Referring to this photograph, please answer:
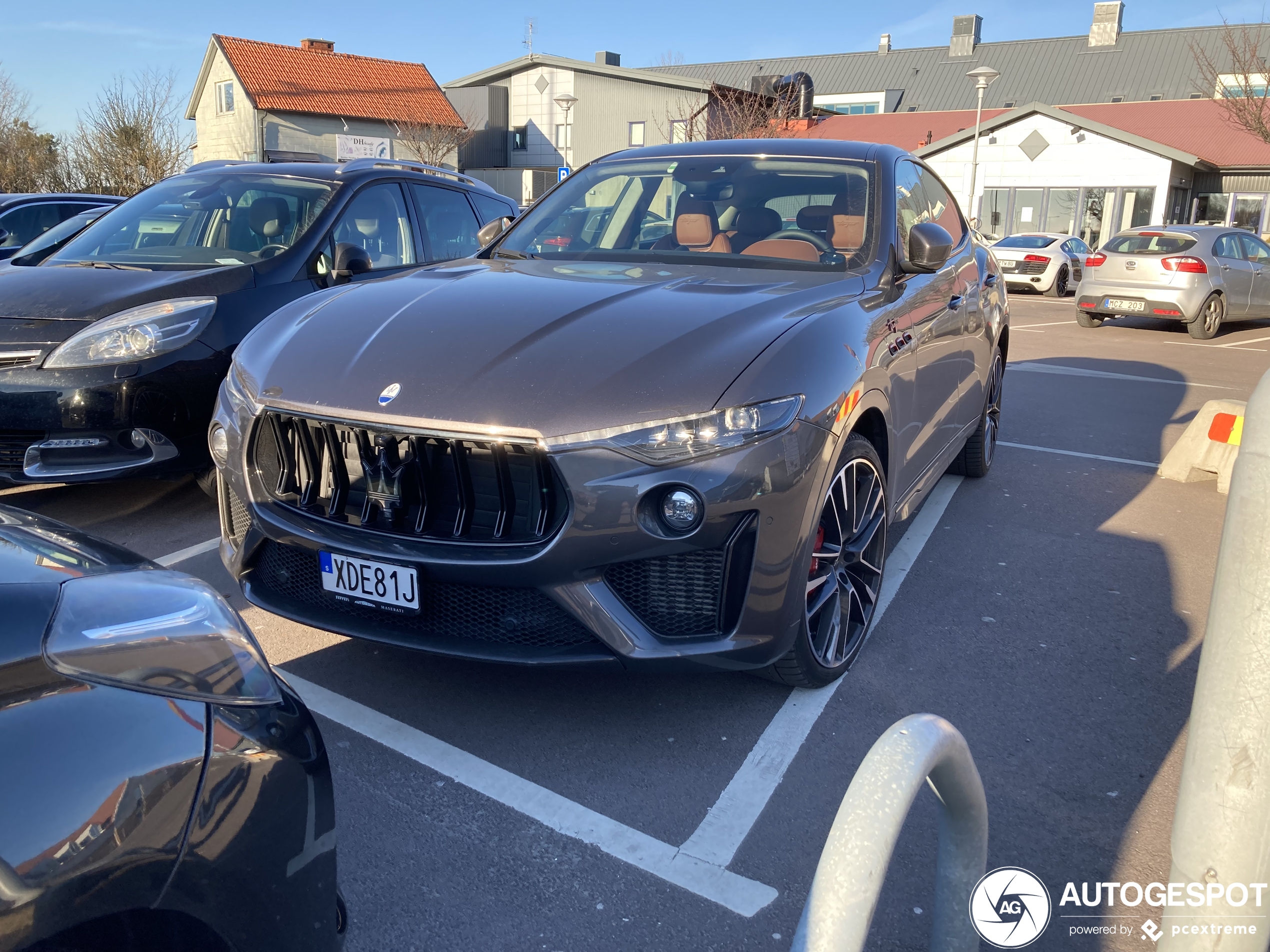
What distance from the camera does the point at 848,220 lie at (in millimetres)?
4008

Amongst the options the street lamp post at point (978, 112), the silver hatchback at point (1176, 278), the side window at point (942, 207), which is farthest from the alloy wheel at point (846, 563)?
the street lamp post at point (978, 112)

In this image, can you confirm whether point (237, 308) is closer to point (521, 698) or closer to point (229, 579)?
point (229, 579)

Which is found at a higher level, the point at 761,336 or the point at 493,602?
the point at 761,336

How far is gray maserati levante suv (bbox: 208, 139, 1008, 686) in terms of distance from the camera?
2625 mm

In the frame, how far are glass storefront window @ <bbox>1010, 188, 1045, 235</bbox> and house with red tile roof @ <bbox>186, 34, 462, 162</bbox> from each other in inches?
919

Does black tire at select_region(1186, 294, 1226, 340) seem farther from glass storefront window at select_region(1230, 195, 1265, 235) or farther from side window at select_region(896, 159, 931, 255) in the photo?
glass storefront window at select_region(1230, 195, 1265, 235)

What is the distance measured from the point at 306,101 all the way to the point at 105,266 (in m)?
40.3

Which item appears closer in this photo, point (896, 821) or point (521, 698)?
point (896, 821)

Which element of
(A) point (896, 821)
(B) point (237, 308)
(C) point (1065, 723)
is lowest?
(C) point (1065, 723)

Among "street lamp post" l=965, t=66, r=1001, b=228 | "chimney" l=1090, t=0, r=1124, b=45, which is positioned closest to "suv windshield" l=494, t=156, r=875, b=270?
"street lamp post" l=965, t=66, r=1001, b=228

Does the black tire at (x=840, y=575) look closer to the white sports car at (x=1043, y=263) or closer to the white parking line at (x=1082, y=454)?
the white parking line at (x=1082, y=454)

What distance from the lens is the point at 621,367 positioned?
2.77 metres

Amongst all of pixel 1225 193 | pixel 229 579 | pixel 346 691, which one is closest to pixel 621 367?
pixel 346 691

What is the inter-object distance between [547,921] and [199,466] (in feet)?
10.5
